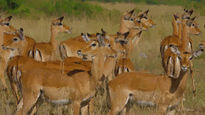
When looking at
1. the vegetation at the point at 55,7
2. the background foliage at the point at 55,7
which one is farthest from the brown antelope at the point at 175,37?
the vegetation at the point at 55,7

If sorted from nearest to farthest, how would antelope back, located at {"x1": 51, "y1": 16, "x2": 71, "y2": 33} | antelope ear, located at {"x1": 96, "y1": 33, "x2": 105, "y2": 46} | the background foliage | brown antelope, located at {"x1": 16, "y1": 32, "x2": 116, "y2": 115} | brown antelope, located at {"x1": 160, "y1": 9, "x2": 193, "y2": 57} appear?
brown antelope, located at {"x1": 16, "y1": 32, "x2": 116, "y2": 115}, antelope ear, located at {"x1": 96, "y1": 33, "x2": 105, "y2": 46}, brown antelope, located at {"x1": 160, "y1": 9, "x2": 193, "y2": 57}, antelope back, located at {"x1": 51, "y1": 16, "x2": 71, "y2": 33}, the background foliage

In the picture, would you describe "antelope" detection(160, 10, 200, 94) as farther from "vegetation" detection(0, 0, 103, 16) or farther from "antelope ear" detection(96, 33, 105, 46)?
"vegetation" detection(0, 0, 103, 16)

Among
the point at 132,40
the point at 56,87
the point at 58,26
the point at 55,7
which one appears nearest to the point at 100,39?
the point at 56,87

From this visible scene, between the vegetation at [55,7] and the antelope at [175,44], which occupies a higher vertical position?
the antelope at [175,44]

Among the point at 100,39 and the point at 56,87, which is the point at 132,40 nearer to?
the point at 100,39

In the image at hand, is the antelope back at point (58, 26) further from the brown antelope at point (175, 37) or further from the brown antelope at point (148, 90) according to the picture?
the brown antelope at point (148, 90)

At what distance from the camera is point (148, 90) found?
237 inches

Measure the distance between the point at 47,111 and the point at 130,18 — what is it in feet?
13.7

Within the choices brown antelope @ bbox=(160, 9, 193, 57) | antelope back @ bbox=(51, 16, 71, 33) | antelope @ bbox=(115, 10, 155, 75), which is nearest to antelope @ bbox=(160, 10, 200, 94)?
brown antelope @ bbox=(160, 9, 193, 57)

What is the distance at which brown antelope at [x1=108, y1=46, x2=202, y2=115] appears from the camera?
5938 mm

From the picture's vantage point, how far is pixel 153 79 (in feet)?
20.1

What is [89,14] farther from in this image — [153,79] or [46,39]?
[153,79]

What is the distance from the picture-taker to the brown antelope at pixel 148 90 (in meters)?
5.94

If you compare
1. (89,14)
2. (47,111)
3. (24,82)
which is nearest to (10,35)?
(47,111)
